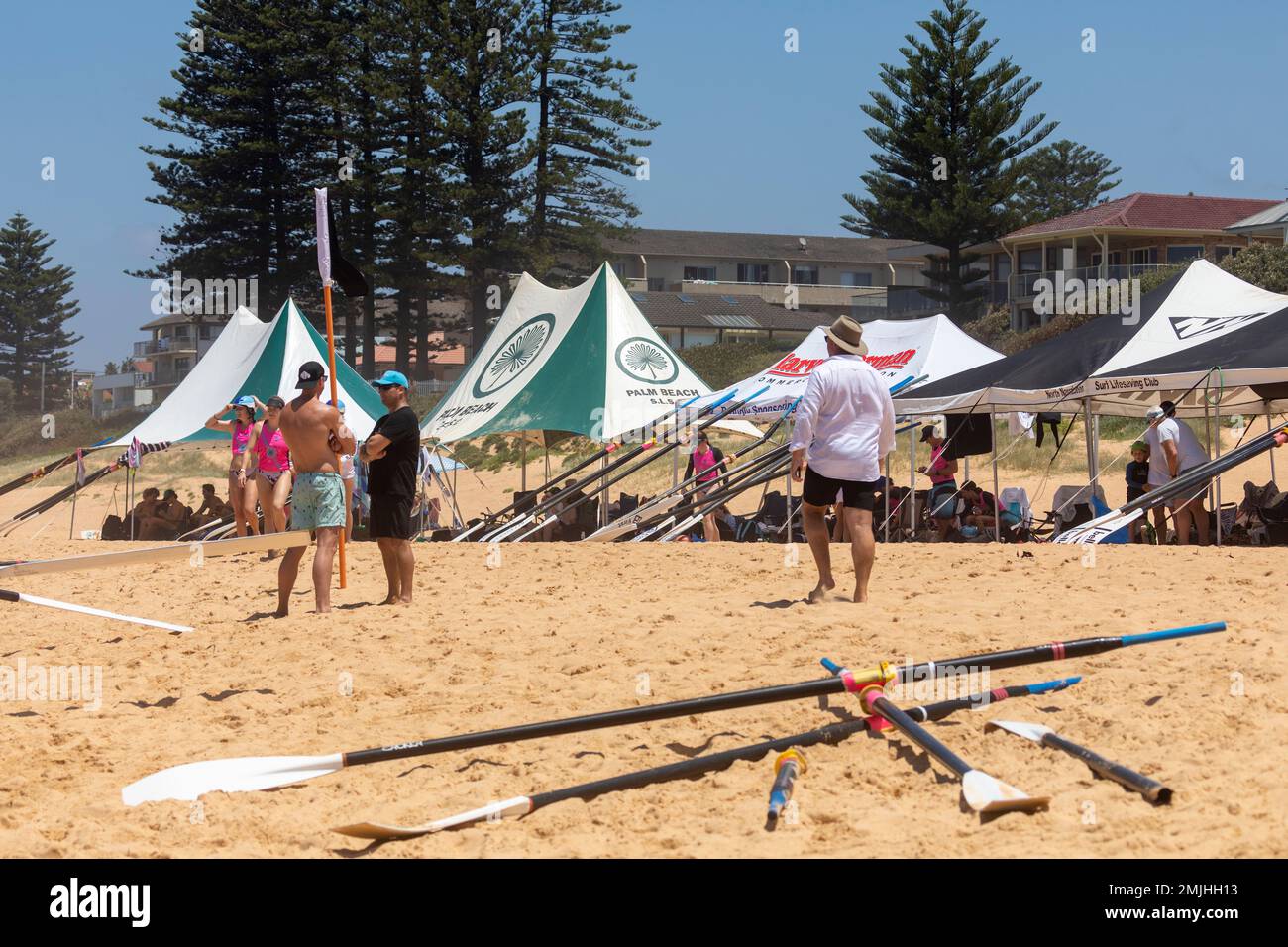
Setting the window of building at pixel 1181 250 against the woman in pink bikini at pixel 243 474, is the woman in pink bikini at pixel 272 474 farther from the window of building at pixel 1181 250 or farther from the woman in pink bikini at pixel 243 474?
the window of building at pixel 1181 250

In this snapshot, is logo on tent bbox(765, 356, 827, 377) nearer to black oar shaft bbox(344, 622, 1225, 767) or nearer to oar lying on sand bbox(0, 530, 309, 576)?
oar lying on sand bbox(0, 530, 309, 576)

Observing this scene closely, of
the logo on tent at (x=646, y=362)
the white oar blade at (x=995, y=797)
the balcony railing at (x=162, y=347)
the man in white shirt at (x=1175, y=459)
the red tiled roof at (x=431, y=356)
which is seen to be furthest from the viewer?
the balcony railing at (x=162, y=347)

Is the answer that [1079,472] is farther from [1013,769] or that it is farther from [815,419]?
[1013,769]

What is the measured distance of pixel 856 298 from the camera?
57.3 m

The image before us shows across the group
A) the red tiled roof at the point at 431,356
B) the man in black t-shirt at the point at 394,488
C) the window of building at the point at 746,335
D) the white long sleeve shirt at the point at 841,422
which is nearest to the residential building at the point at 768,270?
the window of building at the point at 746,335

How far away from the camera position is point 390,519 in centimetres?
761

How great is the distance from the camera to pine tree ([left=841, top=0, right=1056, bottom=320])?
1409 inches

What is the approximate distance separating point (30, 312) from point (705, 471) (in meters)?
68.7

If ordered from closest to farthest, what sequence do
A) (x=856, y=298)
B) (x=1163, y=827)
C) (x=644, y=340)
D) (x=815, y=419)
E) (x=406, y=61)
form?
(x=1163, y=827) → (x=815, y=419) → (x=644, y=340) → (x=406, y=61) → (x=856, y=298)

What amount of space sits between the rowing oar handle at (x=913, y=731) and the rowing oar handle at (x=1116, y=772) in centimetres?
36

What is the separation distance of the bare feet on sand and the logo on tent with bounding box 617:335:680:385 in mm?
6942

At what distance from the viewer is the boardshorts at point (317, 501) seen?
7465mm
